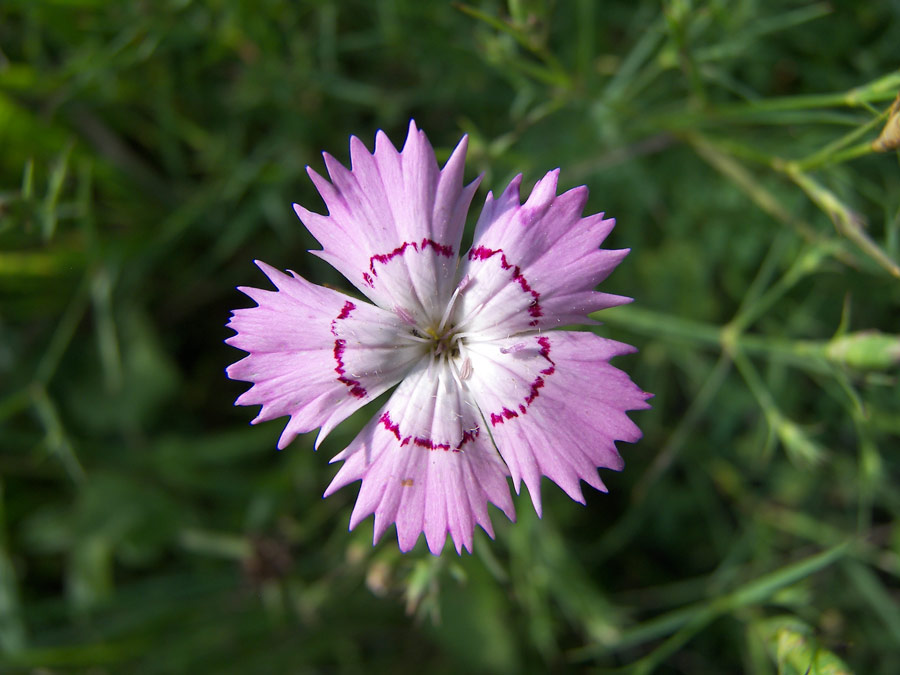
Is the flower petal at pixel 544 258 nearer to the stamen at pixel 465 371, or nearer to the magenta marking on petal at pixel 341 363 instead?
the stamen at pixel 465 371

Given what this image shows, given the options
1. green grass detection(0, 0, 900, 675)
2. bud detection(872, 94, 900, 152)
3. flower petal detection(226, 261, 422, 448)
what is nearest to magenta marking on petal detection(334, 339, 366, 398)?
flower petal detection(226, 261, 422, 448)

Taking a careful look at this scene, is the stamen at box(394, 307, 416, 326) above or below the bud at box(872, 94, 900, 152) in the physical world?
below

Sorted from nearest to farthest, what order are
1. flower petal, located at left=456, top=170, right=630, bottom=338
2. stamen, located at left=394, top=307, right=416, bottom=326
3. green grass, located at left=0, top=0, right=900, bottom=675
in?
1. flower petal, located at left=456, top=170, right=630, bottom=338
2. stamen, located at left=394, top=307, right=416, bottom=326
3. green grass, located at left=0, top=0, right=900, bottom=675

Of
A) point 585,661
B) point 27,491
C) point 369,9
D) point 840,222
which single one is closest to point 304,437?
point 27,491

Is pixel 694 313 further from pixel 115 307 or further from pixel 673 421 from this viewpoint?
pixel 115 307

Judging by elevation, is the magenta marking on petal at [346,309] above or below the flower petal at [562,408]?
above

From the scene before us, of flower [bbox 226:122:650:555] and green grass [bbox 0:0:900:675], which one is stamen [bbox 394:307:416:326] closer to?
flower [bbox 226:122:650:555]

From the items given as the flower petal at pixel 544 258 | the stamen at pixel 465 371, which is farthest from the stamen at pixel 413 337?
the flower petal at pixel 544 258

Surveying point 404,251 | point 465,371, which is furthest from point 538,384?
point 404,251
